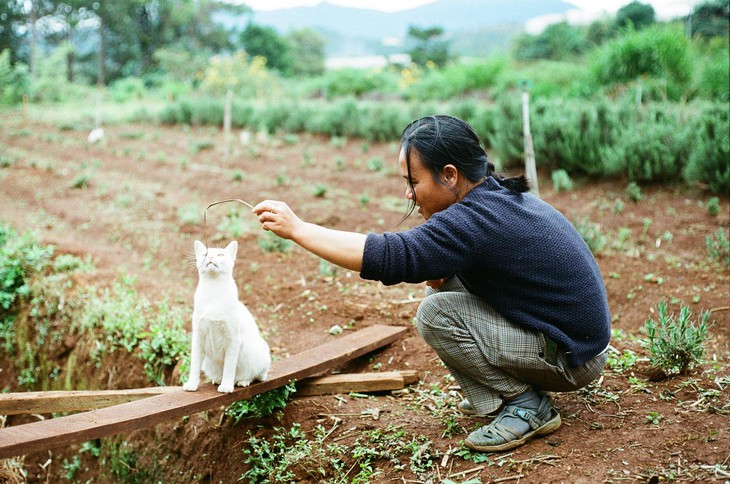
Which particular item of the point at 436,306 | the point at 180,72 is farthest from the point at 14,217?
the point at 180,72

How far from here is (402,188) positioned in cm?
891

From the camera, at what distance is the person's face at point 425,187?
8.52 ft

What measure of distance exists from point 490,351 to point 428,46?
33.4 metres

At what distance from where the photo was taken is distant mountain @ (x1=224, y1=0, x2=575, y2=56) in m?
20.9

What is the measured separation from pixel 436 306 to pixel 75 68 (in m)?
39.5

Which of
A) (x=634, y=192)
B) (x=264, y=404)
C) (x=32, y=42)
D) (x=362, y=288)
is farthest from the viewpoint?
(x=32, y=42)

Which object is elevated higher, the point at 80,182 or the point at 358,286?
the point at 80,182

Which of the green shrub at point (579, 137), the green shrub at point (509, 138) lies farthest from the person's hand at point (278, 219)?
the green shrub at point (509, 138)

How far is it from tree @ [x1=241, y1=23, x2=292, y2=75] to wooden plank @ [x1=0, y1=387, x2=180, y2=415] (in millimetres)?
34834

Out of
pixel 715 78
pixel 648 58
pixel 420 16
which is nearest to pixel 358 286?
pixel 715 78

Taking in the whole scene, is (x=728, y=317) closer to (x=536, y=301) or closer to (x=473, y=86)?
(x=536, y=301)

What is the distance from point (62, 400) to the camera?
→ 3.22 meters

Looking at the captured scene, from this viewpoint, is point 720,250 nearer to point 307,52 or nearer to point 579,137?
point 579,137

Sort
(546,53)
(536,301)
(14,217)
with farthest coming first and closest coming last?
(546,53) → (14,217) → (536,301)
